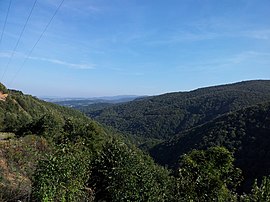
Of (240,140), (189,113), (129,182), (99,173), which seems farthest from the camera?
(189,113)

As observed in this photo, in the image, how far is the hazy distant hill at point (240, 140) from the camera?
55197mm

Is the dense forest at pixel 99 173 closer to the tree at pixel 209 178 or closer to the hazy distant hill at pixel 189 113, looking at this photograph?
the tree at pixel 209 178

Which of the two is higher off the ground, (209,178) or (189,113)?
(209,178)

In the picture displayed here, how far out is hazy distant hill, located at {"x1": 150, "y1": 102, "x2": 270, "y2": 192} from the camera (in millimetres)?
55197

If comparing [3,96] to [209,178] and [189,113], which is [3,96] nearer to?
[209,178]

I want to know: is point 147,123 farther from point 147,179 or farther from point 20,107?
point 147,179

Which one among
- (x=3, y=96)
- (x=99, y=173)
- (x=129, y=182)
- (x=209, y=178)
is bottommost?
(x=209, y=178)

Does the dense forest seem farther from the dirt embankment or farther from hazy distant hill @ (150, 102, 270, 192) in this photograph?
hazy distant hill @ (150, 102, 270, 192)

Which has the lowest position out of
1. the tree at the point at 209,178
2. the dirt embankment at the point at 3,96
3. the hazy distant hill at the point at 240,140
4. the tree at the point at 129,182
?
the hazy distant hill at the point at 240,140

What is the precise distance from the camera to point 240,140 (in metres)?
66.1

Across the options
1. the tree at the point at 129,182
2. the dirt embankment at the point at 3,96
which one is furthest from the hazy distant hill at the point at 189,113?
the tree at the point at 129,182

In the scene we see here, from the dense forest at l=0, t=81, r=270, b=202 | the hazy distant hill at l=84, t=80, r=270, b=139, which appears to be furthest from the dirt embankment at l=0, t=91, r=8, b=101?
the hazy distant hill at l=84, t=80, r=270, b=139

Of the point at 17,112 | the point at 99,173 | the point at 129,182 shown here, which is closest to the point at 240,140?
the point at 17,112

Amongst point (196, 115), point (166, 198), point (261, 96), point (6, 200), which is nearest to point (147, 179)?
point (166, 198)
